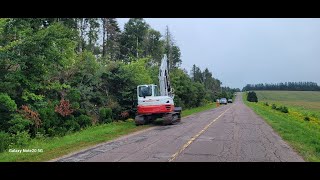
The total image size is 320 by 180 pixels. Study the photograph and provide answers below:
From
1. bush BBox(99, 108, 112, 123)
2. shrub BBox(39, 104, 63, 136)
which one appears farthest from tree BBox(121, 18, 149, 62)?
shrub BBox(39, 104, 63, 136)

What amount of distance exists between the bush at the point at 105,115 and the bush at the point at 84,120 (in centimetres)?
192

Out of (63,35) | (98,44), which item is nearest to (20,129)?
(63,35)

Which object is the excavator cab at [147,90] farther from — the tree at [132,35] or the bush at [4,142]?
the tree at [132,35]

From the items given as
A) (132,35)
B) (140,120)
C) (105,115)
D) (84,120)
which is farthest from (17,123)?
(132,35)

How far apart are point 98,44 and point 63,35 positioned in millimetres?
35793

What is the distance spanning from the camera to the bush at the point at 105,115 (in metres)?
21.0

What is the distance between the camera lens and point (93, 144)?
1270 cm

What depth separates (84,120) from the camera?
61.7 ft

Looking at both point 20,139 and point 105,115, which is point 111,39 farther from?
point 20,139

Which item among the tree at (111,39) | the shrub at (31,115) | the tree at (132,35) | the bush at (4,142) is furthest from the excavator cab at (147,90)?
the tree at (132,35)

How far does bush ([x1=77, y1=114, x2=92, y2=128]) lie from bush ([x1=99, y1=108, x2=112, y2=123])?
1.92 meters

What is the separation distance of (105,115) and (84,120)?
8.66 ft
